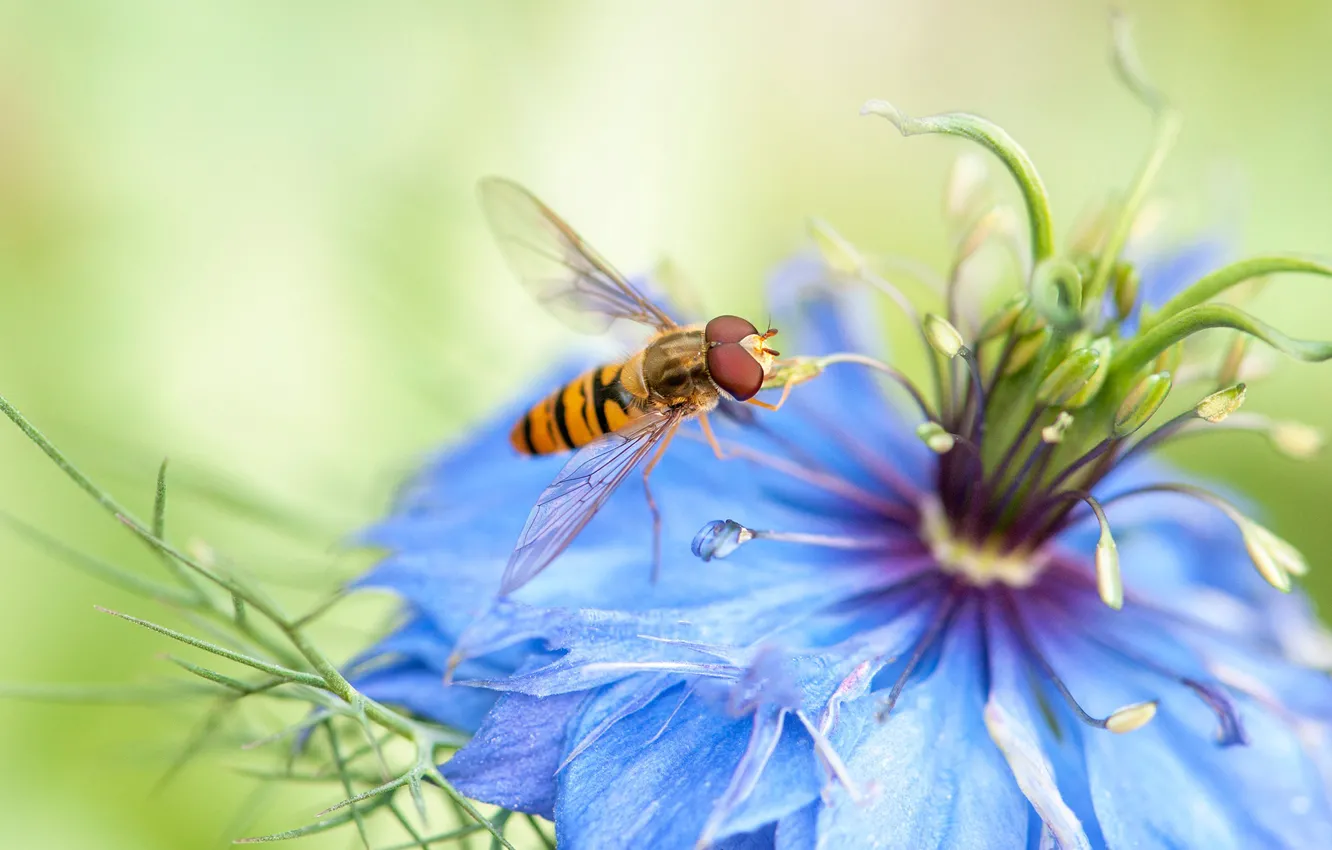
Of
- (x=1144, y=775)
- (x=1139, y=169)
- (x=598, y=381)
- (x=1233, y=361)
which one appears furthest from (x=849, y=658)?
(x=1139, y=169)

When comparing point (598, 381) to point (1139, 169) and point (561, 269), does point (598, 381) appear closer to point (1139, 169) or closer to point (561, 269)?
point (561, 269)

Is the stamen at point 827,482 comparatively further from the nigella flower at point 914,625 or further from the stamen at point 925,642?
the stamen at point 925,642

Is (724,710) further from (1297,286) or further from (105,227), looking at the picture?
(1297,286)

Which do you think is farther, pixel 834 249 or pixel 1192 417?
pixel 834 249

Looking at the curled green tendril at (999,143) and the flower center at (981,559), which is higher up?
the curled green tendril at (999,143)

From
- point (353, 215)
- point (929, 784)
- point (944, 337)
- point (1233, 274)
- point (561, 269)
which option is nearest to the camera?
point (929, 784)

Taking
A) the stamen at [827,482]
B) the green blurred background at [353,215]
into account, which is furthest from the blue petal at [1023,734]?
the green blurred background at [353,215]
